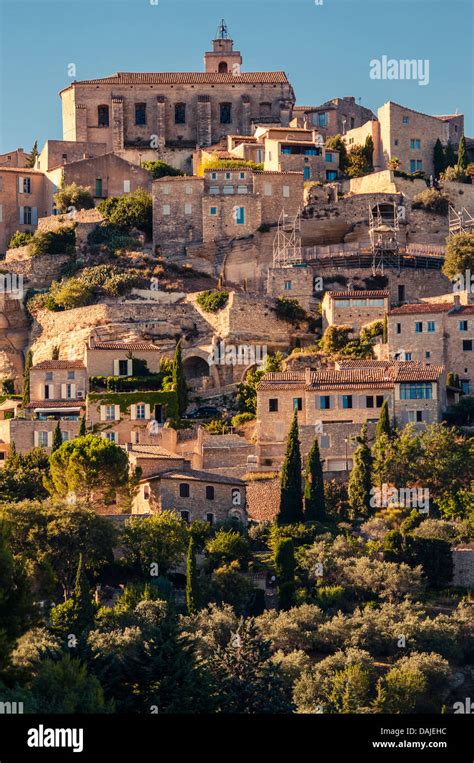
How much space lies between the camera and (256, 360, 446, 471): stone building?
64.9 metres

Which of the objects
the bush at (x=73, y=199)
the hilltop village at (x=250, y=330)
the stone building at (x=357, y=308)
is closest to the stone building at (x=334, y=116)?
the hilltop village at (x=250, y=330)

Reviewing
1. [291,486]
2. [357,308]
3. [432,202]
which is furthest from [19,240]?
[291,486]

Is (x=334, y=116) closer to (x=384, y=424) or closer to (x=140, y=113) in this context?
(x=140, y=113)

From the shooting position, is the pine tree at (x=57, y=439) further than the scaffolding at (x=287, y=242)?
No

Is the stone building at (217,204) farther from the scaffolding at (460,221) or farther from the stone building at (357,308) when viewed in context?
the stone building at (357,308)

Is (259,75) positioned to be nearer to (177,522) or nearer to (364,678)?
(177,522)

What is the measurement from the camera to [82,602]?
52.1 metres

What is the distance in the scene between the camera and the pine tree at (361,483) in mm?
62312

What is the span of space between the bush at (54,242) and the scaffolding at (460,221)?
18.2 m

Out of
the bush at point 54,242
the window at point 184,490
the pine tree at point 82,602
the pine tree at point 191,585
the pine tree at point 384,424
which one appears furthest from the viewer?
the bush at point 54,242

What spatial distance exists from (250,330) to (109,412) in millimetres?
9005

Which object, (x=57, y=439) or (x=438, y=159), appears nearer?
(x=57, y=439)

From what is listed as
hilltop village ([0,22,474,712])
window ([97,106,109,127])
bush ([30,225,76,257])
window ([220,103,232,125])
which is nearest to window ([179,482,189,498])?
hilltop village ([0,22,474,712])

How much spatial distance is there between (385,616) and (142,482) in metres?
11.6
